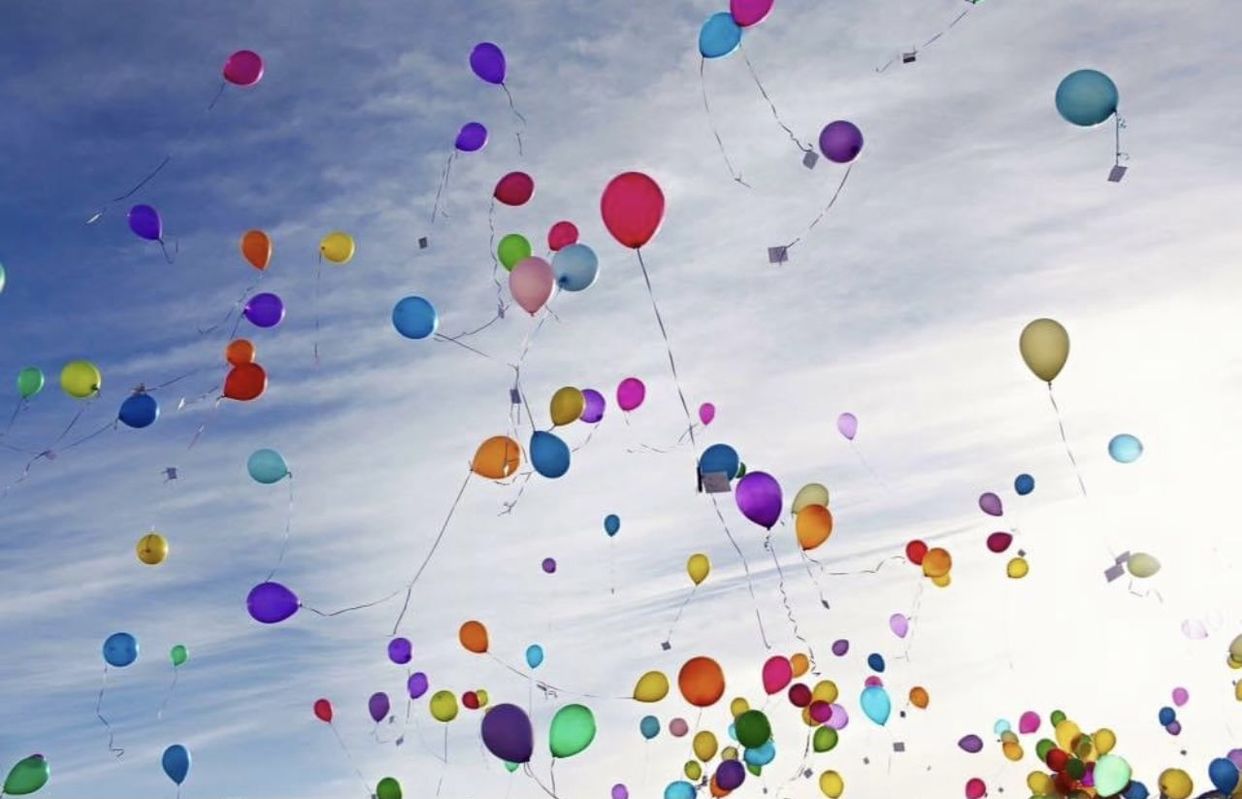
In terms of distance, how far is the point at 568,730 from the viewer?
7.50 meters

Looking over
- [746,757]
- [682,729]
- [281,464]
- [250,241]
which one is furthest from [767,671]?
[250,241]

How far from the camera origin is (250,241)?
8.31 m

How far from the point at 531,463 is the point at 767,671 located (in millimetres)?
2803

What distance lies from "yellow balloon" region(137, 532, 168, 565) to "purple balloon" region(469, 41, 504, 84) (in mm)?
4337

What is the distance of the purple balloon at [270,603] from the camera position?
26.9 ft

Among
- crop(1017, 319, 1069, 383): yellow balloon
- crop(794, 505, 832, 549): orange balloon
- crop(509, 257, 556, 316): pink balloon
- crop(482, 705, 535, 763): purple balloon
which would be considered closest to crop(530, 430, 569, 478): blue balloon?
crop(509, 257, 556, 316): pink balloon

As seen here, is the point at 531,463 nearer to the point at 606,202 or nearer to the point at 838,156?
the point at 606,202

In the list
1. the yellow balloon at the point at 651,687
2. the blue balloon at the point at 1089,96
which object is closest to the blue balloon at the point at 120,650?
the yellow balloon at the point at 651,687

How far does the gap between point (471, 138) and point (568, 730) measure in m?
3.90

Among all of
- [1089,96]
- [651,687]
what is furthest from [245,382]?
[1089,96]

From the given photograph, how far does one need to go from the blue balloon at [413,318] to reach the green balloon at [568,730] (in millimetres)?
2541

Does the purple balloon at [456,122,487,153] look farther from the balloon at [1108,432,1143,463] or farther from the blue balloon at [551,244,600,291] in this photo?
the balloon at [1108,432,1143,463]

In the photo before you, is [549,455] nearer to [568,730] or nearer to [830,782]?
[568,730]

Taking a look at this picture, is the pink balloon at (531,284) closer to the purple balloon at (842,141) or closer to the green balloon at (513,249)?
the green balloon at (513,249)
